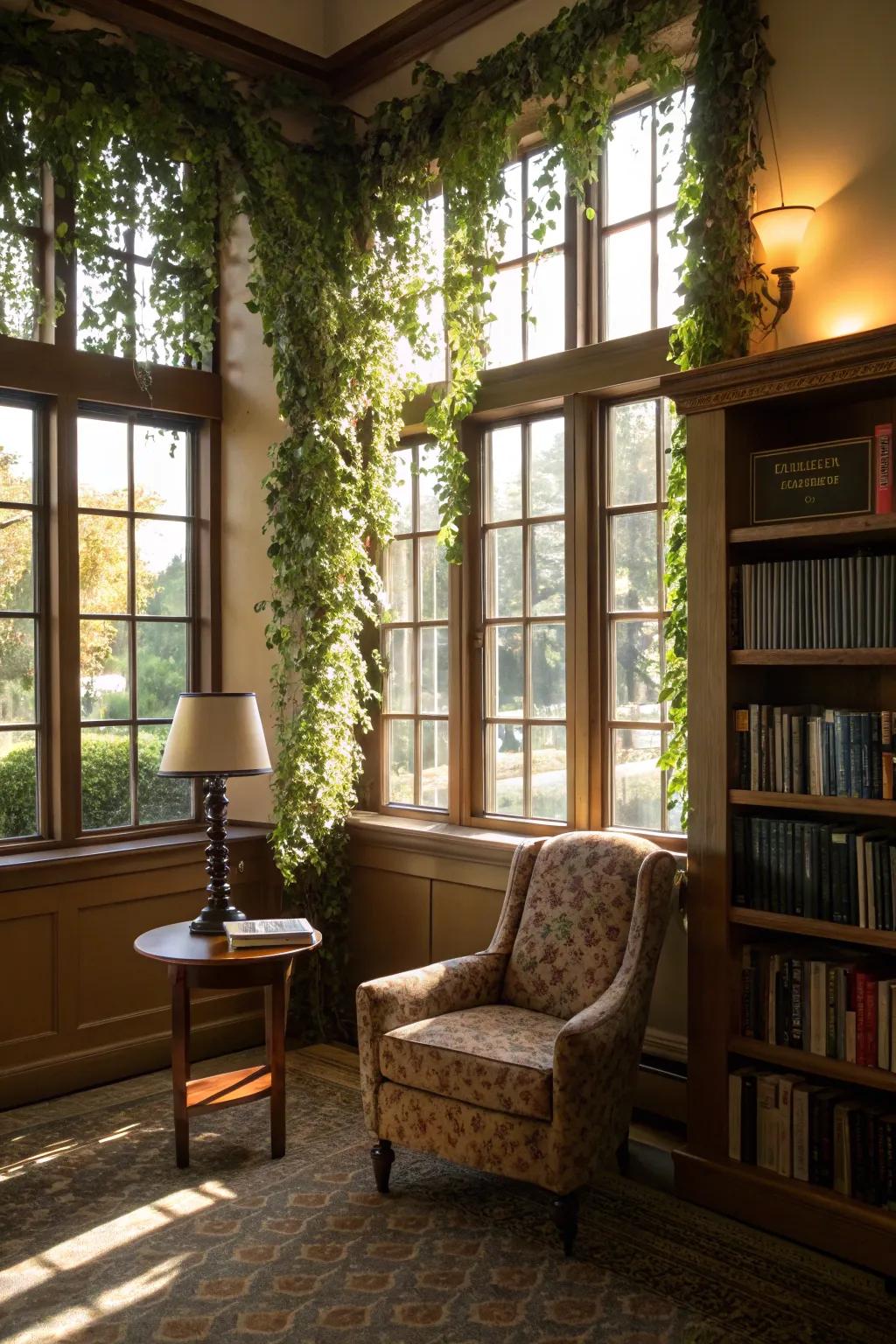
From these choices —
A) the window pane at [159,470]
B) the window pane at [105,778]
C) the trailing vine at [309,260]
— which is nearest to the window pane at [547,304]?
the trailing vine at [309,260]

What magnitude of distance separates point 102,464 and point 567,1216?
10.8 feet

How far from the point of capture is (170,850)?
14.9 ft

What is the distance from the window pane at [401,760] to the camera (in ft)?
15.7

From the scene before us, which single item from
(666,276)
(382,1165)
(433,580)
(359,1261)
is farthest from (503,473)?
(359,1261)

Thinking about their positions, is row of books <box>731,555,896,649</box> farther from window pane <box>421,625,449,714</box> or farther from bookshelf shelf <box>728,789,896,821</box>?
window pane <box>421,625,449,714</box>

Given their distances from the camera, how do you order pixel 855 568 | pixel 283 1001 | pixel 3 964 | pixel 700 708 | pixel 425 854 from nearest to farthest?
1. pixel 855 568
2. pixel 700 708
3. pixel 283 1001
4. pixel 3 964
5. pixel 425 854

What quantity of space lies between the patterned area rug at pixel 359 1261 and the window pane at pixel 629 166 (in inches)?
126

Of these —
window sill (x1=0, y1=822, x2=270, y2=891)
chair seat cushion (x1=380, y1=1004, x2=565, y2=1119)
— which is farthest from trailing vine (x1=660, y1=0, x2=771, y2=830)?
window sill (x1=0, y1=822, x2=270, y2=891)

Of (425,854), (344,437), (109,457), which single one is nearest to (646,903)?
(425,854)

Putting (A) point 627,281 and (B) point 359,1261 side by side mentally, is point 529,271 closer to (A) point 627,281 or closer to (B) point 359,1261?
(A) point 627,281

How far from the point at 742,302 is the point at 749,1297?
2697 millimetres

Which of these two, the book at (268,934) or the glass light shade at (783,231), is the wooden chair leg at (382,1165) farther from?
the glass light shade at (783,231)

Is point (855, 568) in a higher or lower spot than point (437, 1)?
lower

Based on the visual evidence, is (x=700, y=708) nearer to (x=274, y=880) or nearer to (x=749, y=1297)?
(x=749, y=1297)
